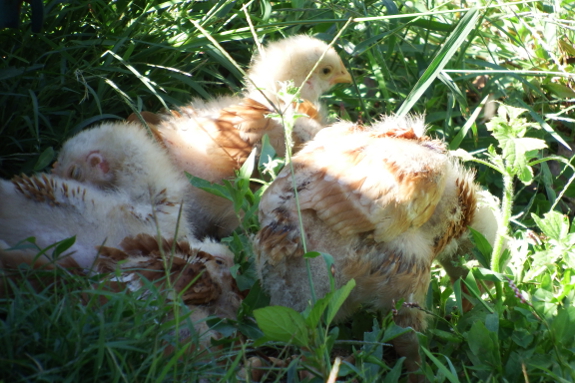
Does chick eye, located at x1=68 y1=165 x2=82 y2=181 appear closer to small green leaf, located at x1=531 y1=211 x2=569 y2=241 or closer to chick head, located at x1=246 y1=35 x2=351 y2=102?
chick head, located at x1=246 y1=35 x2=351 y2=102

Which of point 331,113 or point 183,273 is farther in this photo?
point 331,113

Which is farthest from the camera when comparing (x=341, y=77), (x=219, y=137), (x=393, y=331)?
(x=341, y=77)

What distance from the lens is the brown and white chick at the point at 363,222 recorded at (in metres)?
1.71

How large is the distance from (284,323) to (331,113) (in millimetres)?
2252

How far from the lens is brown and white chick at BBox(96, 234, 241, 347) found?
69.1 inches

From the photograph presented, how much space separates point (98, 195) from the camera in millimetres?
2223

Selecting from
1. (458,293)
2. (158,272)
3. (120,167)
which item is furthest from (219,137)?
(458,293)

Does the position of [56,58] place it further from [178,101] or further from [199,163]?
[199,163]

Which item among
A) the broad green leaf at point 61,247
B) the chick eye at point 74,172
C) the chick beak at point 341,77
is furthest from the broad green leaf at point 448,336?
the chick beak at point 341,77

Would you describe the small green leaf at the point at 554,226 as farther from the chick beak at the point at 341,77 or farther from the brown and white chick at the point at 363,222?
the chick beak at the point at 341,77

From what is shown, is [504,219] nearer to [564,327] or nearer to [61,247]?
[564,327]

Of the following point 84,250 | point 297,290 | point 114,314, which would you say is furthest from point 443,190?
point 84,250

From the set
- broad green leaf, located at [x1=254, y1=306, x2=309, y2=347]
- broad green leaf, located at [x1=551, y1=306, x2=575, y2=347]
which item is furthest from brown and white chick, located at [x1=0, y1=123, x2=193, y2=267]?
broad green leaf, located at [x1=551, y1=306, x2=575, y2=347]

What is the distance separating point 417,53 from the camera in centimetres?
324
